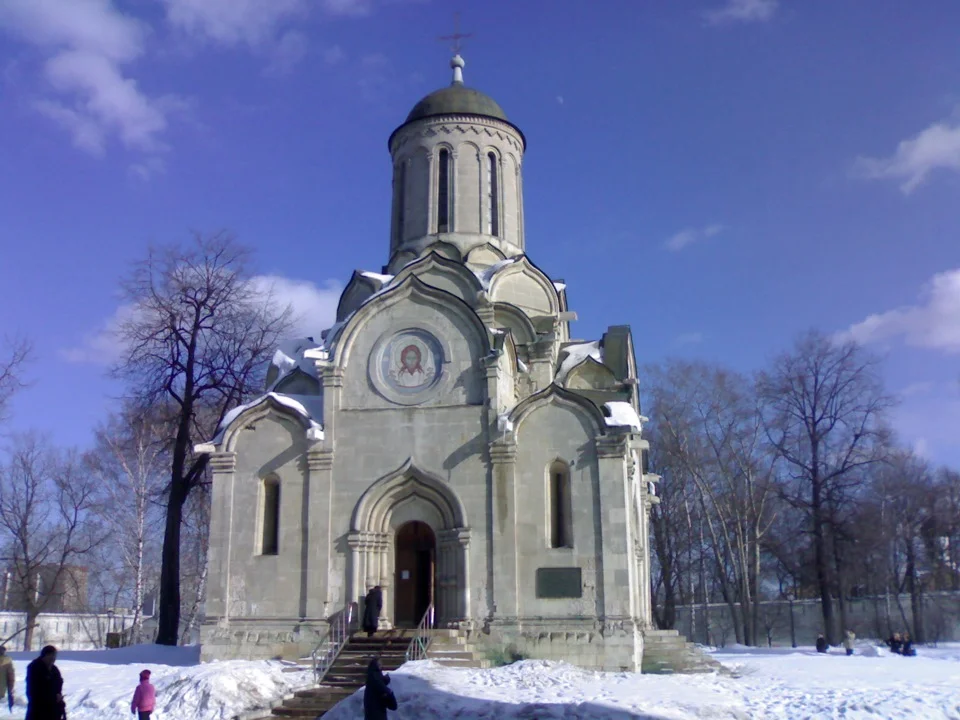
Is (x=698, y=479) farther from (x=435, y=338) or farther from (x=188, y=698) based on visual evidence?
(x=188, y=698)

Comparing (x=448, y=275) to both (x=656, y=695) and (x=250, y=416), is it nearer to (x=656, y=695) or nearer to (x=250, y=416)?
(x=250, y=416)

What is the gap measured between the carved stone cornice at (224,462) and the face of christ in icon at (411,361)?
369 cm

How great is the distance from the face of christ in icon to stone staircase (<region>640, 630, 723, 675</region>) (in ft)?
22.5

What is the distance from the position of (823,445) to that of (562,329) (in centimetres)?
1337

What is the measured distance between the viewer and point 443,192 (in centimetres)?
2262

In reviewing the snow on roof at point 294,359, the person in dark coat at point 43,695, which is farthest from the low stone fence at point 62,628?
the person in dark coat at point 43,695

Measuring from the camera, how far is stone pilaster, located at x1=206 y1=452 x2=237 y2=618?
17594mm

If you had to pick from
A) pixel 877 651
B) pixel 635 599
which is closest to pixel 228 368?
pixel 635 599

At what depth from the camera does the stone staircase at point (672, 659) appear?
17016mm

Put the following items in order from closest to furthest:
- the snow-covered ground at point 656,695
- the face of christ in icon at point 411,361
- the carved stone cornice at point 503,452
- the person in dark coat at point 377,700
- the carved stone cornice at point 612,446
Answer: the person in dark coat at point 377,700 → the snow-covered ground at point 656,695 → the carved stone cornice at point 612,446 → the carved stone cornice at point 503,452 → the face of christ in icon at point 411,361

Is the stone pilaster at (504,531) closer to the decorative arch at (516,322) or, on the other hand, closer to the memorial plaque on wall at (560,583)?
the memorial plaque on wall at (560,583)

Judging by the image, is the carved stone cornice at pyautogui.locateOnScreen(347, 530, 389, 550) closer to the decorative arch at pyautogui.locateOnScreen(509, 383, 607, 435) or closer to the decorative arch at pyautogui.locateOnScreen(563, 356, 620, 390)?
the decorative arch at pyautogui.locateOnScreen(509, 383, 607, 435)

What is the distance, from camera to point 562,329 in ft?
73.0

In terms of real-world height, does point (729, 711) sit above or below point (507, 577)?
below
